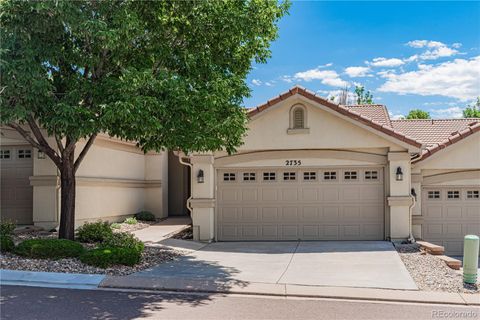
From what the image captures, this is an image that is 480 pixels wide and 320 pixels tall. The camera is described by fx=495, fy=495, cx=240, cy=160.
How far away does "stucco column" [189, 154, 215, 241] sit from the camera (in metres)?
15.7

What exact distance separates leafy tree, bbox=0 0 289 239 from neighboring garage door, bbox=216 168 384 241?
13.8ft

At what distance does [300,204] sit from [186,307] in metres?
8.49

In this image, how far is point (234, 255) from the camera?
1308cm

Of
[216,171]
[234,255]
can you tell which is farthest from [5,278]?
[216,171]

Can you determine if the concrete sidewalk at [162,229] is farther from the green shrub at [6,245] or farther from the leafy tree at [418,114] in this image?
the leafy tree at [418,114]

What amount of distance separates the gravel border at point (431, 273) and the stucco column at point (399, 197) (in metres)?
1.08

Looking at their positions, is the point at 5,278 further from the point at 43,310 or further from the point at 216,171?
the point at 216,171

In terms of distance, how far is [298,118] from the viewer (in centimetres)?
1565

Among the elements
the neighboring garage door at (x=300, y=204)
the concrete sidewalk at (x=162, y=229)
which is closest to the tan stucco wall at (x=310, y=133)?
the neighboring garage door at (x=300, y=204)

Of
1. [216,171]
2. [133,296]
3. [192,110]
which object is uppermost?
[192,110]

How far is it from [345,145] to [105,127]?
803 cm

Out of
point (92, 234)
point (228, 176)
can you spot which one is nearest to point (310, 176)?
point (228, 176)

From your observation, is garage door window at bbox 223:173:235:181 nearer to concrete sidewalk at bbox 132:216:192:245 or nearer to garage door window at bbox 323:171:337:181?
concrete sidewalk at bbox 132:216:192:245

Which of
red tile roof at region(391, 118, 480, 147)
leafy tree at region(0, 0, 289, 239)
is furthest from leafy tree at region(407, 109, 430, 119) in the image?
leafy tree at region(0, 0, 289, 239)
